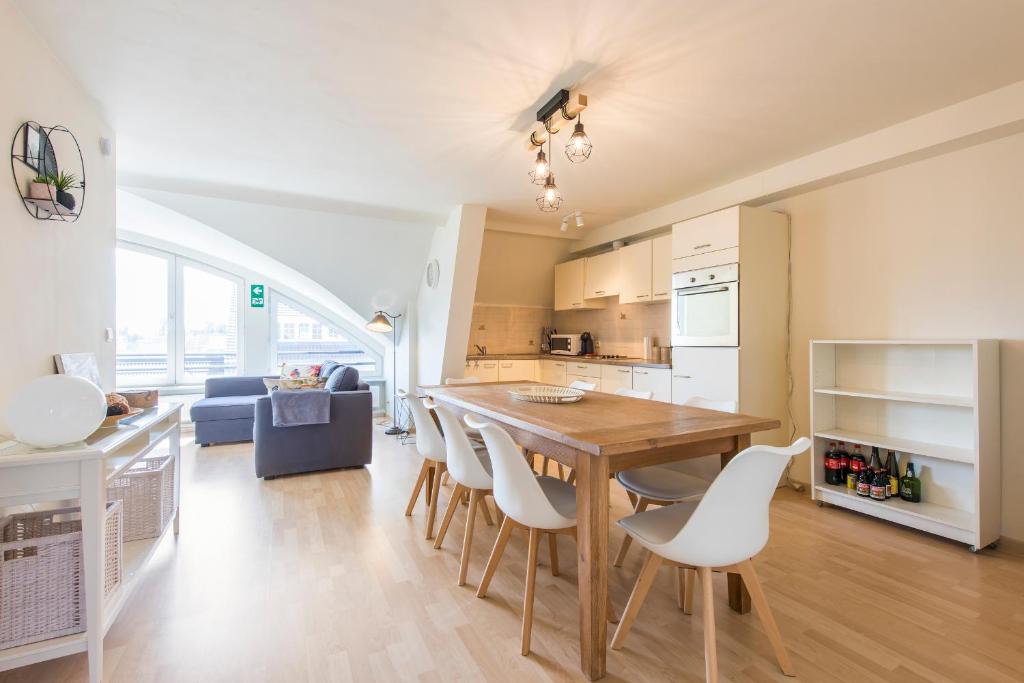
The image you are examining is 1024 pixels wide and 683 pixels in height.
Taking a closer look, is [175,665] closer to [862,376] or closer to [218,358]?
[862,376]

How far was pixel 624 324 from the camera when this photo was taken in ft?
17.6

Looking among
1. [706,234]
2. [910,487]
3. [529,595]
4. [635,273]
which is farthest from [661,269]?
[529,595]

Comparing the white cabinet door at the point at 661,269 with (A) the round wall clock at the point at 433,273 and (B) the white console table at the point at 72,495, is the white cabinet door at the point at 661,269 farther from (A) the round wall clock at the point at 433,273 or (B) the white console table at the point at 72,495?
(B) the white console table at the point at 72,495

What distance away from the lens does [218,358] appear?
612cm

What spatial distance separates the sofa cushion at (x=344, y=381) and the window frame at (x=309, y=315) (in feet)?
6.90

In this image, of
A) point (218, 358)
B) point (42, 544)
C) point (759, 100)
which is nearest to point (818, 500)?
point (759, 100)

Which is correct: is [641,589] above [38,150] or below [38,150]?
below

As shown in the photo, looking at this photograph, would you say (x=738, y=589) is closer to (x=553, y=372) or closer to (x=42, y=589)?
(x=42, y=589)

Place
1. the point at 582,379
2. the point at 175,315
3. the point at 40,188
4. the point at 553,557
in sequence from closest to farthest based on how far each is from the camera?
the point at 40,188 < the point at 553,557 < the point at 582,379 < the point at 175,315

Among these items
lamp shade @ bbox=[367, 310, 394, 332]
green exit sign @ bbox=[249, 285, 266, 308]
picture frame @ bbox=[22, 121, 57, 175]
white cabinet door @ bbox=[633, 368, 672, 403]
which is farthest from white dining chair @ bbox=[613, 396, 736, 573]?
Answer: green exit sign @ bbox=[249, 285, 266, 308]

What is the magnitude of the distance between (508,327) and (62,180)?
458 centimetres

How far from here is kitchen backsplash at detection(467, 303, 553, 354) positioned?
5.95 meters

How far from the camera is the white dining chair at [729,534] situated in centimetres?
139

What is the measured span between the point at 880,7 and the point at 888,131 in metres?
1.38
